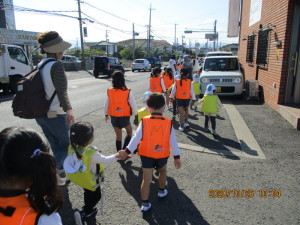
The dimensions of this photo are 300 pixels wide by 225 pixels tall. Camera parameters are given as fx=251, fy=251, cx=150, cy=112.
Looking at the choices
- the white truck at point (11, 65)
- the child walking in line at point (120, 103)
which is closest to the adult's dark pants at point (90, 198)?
the child walking in line at point (120, 103)

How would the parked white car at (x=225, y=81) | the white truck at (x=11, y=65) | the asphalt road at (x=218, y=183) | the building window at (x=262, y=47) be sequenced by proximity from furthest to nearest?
the white truck at (x=11, y=65), the parked white car at (x=225, y=81), the building window at (x=262, y=47), the asphalt road at (x=218, y=183)

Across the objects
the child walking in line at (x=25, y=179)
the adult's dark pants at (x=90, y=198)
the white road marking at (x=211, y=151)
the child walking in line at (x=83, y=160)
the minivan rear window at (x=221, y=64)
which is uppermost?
the minivan rear window at (x=221, y=64)

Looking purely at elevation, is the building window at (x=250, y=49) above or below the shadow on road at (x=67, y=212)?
above

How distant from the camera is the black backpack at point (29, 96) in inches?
120

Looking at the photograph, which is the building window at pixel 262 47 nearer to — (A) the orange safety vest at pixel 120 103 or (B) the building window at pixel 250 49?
(B) the building window at pixel 250 49

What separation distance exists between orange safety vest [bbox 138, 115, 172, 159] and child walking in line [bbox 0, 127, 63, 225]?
1639 mm

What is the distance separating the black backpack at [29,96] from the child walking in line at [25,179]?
1907mm

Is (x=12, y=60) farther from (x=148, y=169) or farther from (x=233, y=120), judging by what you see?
(x=148, y=169)

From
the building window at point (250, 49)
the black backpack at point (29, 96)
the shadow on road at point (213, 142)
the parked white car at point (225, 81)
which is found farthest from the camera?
the building window at point (250, 49)

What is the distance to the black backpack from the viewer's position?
3.04 meters

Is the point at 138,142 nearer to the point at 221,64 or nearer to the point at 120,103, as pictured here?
the point at 120,103

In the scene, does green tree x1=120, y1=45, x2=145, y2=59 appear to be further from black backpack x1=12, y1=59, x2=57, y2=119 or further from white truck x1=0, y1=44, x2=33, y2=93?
black backpack x1=12, y1=59, x2=57, y2=119

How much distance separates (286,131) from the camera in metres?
5.95

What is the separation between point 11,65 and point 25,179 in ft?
39.9
